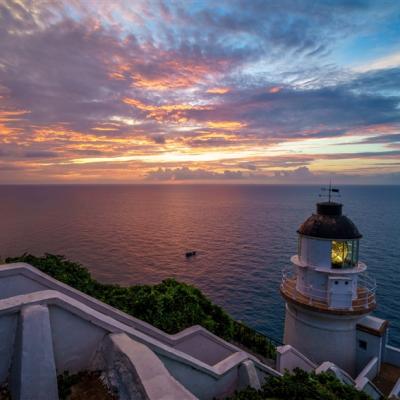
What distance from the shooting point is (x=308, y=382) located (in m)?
8.64

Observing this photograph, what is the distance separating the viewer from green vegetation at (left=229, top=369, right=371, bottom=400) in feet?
25.4

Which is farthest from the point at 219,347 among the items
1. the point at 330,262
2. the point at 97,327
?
the point at 330,262

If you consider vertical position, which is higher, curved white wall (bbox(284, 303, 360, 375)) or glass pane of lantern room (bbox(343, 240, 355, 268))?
glass pane of lantern room (bbox(343, 240, 355, 268))

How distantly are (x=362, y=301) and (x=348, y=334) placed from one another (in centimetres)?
214

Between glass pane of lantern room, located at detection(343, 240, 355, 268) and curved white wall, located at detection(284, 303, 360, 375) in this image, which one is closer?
curved white wall, located at detection(284, 303, 360, 375)

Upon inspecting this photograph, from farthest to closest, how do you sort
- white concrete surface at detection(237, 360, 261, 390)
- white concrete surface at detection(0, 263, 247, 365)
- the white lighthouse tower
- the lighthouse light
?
the lighthouse light → the white lighthouse tower → white concrete surface at detection(237, 360, 261, 390) → white concrete surface at detection(0, 263, 247, 365)

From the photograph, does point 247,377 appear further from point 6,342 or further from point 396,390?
point 396,390

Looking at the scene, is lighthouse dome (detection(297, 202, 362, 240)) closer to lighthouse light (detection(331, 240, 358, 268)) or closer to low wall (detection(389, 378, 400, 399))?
lighthouse light (detection(331, 240, 358, 268))

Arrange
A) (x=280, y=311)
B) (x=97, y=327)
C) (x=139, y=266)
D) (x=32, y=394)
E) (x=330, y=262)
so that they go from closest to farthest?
(x=32, y=394) < (x=97, y=327) < (x=330, y=262) < (x=280, y=311) < (x=139, y=266)

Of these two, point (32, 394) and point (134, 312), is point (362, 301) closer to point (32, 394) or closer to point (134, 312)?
point (134, 312)

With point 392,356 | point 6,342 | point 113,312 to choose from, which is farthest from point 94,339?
point 392,356

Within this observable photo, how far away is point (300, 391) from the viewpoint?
782 centimetres

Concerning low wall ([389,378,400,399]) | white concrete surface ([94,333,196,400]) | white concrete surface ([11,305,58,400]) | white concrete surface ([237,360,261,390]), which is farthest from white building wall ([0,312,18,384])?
low wall ([389,378,400,399])

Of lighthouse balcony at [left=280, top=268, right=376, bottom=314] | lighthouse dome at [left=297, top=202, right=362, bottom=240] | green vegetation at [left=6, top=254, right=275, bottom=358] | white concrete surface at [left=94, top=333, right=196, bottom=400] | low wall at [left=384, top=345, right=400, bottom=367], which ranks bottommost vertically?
low wall at [left=384, top=345, right=400, bottom=367]
